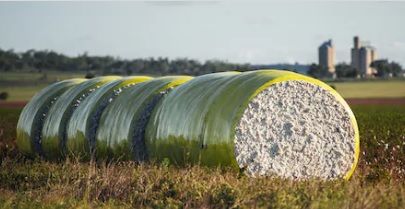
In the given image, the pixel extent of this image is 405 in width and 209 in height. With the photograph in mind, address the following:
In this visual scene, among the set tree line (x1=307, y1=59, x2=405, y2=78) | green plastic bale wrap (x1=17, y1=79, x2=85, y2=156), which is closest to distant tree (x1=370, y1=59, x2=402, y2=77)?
tree line (x1=307, y1=59, x2=405, y2=78)

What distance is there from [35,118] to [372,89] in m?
62.4

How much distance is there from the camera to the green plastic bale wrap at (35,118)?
19.9 m

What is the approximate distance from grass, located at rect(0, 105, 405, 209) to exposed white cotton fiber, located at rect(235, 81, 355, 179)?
0.43m

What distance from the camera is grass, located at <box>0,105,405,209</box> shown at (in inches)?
395

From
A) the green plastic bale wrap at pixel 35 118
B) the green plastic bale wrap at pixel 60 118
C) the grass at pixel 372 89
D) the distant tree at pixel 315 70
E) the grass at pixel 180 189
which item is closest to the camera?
the grass at pixel 180 189

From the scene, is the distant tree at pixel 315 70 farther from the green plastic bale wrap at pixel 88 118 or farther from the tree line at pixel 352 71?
the green plastic bale wrap at pixel 88 118

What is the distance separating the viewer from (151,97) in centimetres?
1600

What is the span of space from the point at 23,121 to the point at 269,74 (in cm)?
841

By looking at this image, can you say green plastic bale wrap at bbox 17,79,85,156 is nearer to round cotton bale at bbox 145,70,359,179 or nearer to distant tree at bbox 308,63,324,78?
round cotton bale at bbox 145,70,359,179

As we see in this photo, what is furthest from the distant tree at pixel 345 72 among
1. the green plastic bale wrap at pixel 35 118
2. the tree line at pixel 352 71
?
the green plastic bale wrap at pixel 35 118

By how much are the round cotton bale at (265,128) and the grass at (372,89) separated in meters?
57.7

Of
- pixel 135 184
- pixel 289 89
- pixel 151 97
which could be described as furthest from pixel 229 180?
pixel 151 97

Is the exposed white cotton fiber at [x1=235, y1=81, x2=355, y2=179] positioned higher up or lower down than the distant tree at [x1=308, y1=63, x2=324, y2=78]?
higher up

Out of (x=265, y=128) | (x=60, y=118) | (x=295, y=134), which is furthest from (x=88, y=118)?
(x=295, y=134)
